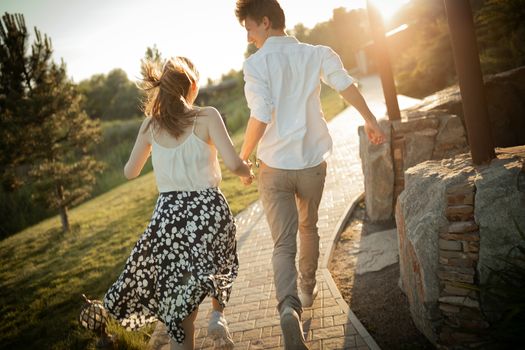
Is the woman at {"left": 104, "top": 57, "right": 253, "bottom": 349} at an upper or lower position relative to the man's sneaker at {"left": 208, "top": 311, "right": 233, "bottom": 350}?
upper

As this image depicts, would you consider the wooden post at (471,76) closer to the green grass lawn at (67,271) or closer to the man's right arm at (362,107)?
the man's right arm at (362,107)

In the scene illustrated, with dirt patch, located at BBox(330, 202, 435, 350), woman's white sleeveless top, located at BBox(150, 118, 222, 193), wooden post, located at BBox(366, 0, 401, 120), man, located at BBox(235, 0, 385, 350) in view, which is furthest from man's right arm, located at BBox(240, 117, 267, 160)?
wooden post, located at BBox(366, 0, 401, 120)

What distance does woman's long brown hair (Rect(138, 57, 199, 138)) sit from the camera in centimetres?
267

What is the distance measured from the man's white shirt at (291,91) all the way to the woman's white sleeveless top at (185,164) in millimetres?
420

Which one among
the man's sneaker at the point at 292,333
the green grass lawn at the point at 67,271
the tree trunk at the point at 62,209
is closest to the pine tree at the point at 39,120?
the tree trunk at the point at 62,209

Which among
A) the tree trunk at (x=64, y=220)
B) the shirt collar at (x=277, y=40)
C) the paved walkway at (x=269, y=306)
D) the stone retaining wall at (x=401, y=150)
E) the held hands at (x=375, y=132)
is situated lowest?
the paved walkway at (x=269, y=306)

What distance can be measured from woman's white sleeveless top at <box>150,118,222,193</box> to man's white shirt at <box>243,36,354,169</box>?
42 centimetres

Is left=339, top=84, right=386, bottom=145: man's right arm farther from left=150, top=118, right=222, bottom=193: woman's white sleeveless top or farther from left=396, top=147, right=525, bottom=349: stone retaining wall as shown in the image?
left=150, top=118, right=222, bottom=193: woman's white sleeveless top

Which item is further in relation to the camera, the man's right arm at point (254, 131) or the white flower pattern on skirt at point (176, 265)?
the man's right arm at point (254, 131)

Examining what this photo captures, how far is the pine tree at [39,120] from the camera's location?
9648 millimetres

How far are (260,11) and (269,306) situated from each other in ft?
8.13

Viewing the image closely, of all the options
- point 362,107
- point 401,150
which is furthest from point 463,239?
point 401,150

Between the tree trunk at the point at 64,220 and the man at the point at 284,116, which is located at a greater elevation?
the man at the point at 284,116

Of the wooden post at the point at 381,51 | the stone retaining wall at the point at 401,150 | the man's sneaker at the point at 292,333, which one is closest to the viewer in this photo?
the man's sneaker at the point at 292,333
